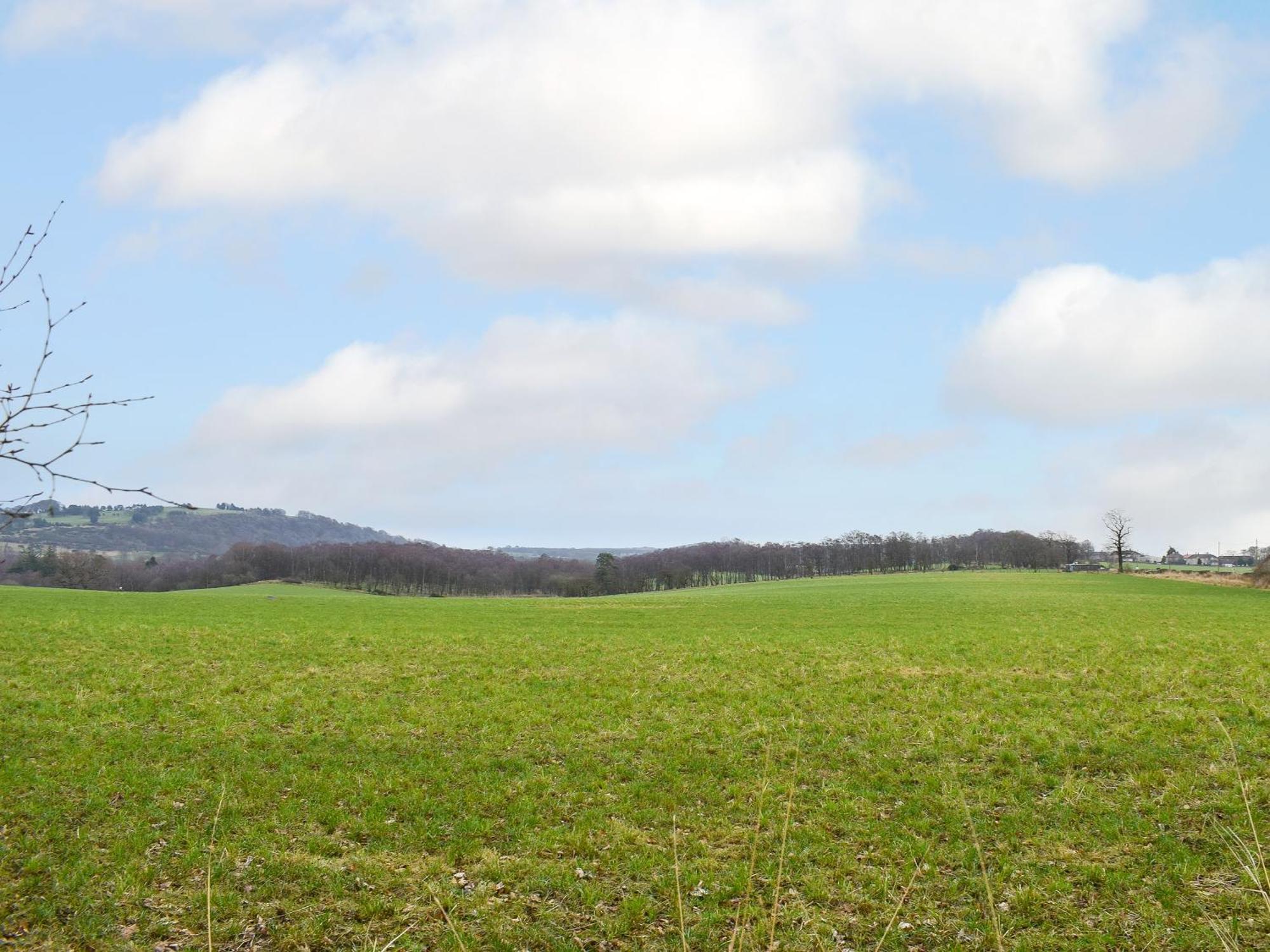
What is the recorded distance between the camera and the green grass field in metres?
9.20

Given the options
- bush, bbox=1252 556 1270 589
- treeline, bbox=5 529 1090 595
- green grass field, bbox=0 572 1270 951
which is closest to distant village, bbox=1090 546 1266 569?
treeline, bbox=5 529 1090 595

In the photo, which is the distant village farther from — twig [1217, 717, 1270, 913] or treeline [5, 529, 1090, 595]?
twig [1217, 717, 1270, 913]

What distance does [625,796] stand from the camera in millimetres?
12484

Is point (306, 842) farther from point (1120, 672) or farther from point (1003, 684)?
point (1120, 672)

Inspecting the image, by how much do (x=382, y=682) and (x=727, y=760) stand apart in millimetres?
10019

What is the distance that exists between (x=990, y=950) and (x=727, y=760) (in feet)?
19.0

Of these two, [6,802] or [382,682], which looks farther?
[382,682]

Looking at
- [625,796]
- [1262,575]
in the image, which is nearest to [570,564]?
[1262,575]

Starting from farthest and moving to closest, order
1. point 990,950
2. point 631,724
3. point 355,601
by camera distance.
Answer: point 355,601 < point 631,724 < point 990,950

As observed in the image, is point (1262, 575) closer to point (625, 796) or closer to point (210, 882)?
point (625, 796)

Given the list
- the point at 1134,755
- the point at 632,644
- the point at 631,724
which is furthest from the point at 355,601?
the point at 1134,755

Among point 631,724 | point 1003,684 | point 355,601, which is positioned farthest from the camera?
point 355,601

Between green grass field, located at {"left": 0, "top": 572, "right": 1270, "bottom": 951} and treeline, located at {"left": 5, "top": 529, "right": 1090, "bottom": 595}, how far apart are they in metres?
107

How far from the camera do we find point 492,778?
43.3 ft
